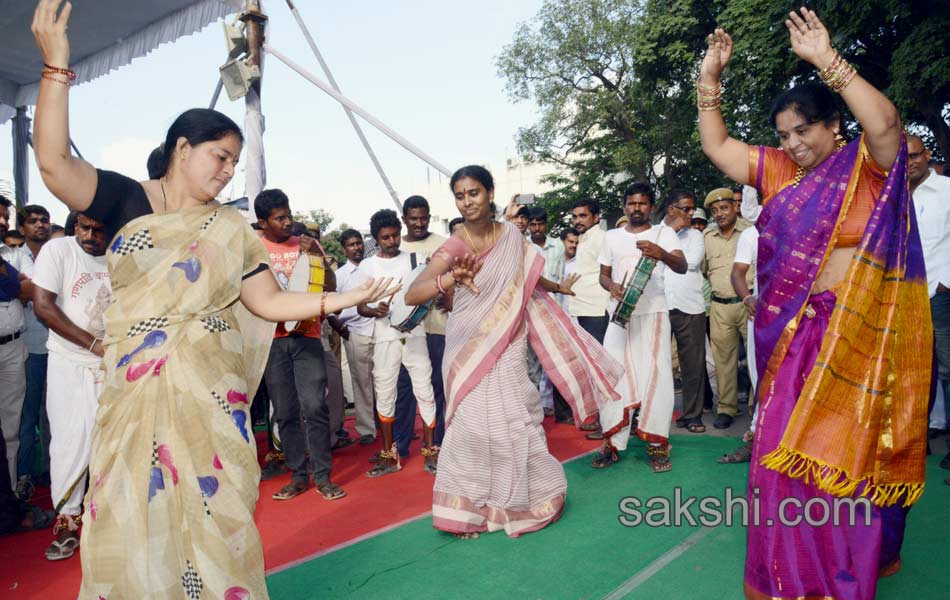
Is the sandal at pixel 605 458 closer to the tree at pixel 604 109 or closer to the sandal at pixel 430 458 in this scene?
the sandal at pixel 430 458

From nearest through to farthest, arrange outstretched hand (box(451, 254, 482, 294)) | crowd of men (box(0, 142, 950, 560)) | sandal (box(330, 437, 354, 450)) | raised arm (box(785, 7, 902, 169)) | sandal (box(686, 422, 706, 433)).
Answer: raised arm (box(785, 7, 902, 169)) < outstretched hand (box(451, 254, 482, 294)) < crowd of men (box(0, 142, 950, 560)) < sandal (box(686, 422, 706, 433)) < sandal (box(330, 437, 354, 450))

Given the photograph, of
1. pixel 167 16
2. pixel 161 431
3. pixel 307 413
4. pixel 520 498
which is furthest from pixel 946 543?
pixel 167 16

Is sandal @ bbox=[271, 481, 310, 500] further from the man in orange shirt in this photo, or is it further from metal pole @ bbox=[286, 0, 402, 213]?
metal pole @ bbox=[286, 0, 402, 213]

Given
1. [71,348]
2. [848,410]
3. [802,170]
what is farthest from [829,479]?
[71,348]

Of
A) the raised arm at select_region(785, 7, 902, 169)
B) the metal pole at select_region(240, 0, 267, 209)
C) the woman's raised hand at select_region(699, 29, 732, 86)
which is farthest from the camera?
the metal pole at select_region(240, 0, 267, 209)

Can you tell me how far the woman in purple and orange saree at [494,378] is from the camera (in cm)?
369

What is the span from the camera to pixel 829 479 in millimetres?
2445

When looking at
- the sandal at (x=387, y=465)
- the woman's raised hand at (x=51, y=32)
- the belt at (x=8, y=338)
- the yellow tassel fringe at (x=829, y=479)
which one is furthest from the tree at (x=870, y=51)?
the belt at (x=8, y=338)

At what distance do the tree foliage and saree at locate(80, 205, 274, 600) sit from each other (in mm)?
11773

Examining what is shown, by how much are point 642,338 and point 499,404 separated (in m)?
1.79

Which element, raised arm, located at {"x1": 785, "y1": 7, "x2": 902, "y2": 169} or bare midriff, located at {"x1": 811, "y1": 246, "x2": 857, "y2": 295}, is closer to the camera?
raised arm, located at {"x1": 785, "y1": 7, "x2": 902, "y2": 169}

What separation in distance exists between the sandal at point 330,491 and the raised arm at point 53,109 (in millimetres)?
3136

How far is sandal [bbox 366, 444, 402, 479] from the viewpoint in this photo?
205 inches

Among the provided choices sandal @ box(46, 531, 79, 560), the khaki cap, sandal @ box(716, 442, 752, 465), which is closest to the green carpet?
sandal @ box(716, 442, 752, 465)
